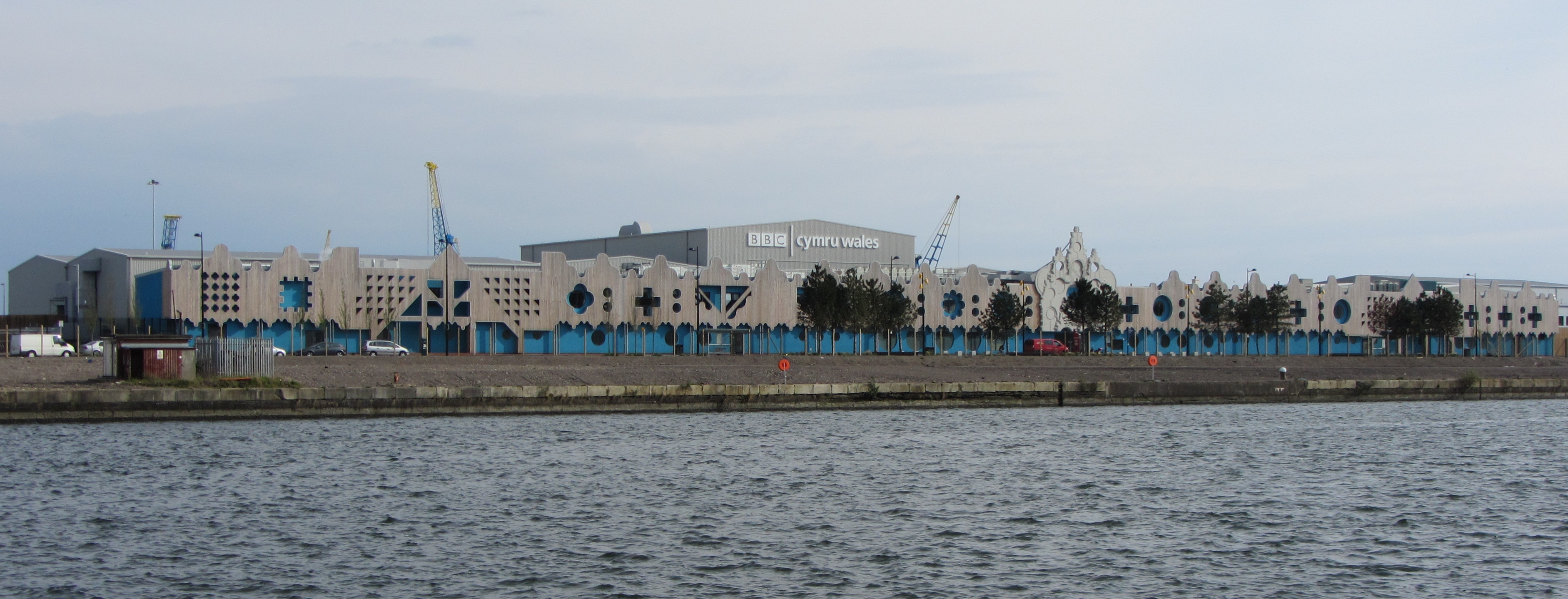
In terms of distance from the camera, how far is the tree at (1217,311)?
110812 millimetres

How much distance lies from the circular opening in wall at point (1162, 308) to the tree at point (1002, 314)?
14.8m

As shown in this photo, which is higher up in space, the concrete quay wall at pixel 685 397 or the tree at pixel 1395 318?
the tree at pixel 1395 318

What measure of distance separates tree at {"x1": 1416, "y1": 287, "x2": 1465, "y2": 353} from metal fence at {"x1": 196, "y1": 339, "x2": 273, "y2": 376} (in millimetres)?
99095

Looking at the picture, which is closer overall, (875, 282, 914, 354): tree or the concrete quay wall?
the concrete quay wall

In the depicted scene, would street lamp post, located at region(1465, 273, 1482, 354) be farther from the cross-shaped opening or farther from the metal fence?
the metal fence

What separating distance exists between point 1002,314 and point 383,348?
45.2 metres

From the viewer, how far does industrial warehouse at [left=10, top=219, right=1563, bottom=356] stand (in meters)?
83.2

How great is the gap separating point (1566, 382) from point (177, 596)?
8695 centimetres

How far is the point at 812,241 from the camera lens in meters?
125

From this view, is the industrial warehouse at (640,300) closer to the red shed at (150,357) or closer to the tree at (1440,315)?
the tree at (1440,315)

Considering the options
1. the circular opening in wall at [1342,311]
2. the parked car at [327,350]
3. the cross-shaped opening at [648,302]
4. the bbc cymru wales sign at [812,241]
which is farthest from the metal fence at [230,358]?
the circular opening in wall at [1342,311]

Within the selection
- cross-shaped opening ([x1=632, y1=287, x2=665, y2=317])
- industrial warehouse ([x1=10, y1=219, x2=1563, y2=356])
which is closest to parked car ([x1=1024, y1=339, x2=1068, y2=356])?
industrial warehouse ([x1=10, y1=219, x2=1563, y2=356])

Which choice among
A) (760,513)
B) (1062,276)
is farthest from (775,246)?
(760,513)

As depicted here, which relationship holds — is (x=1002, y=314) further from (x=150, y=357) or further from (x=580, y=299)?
(x=150, y=357)
